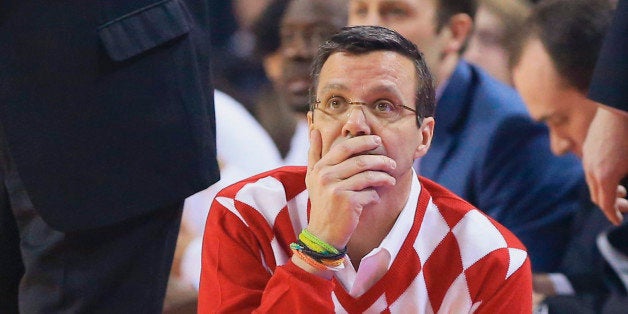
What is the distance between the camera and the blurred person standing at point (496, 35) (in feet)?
9.99

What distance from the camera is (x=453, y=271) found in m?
1.66

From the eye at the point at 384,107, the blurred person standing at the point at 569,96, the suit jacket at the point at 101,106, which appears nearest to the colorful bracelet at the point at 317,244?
the eye at the point at 384,107

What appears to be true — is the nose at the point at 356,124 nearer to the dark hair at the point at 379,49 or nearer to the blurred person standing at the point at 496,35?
the dark hair at the point at 379,49

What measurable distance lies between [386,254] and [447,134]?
1411mm

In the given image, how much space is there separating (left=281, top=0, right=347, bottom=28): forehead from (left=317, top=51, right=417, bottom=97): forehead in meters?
1.48

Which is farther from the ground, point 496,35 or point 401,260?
point 401,260

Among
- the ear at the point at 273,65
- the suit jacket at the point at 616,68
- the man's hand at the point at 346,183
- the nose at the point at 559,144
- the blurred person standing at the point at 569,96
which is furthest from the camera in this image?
the ear at the point at 273,65

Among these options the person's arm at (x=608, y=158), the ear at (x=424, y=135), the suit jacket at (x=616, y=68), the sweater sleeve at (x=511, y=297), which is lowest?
the sweater sleeve at (x=511, y=297)

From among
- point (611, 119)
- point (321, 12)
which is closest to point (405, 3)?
point (321, 12)

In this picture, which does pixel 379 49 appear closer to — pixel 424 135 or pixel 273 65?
pixel 424 135

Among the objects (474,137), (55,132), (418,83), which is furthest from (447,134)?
(55,132)

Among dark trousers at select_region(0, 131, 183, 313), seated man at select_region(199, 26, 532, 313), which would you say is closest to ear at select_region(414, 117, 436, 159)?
seated man at select_region(199, 26, 532, 313)

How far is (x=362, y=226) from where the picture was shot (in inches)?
66.4

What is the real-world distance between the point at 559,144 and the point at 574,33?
308 mm
